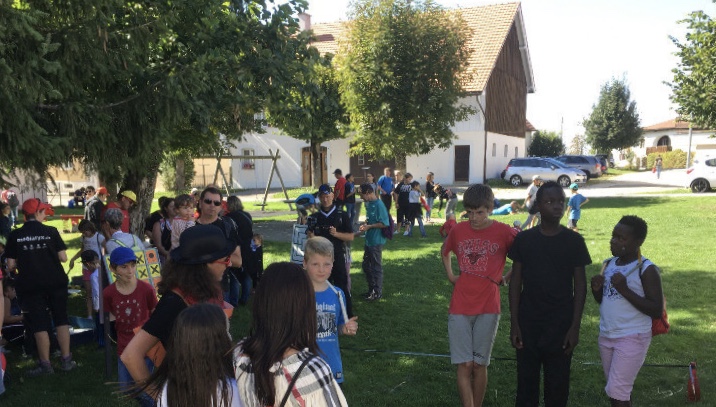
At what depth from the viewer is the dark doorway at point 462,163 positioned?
33.0 metres

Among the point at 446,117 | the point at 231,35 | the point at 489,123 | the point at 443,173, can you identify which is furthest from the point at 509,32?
the point at 231,35

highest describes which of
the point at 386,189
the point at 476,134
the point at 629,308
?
the point at 476,134

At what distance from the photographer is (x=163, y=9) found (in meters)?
6.92

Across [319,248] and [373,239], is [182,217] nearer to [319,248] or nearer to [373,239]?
[373,239]

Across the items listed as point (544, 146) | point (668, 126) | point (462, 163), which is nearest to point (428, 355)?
point (462, 163)

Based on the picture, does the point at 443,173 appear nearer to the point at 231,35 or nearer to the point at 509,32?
the point at 509,32

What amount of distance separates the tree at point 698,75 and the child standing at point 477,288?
13.5 metres

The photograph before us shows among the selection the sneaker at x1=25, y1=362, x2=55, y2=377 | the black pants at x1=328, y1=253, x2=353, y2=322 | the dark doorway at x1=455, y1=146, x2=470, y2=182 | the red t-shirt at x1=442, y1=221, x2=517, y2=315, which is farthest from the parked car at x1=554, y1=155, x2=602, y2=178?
the sneaker at x1=25, y1=362, x2=55, y2=377

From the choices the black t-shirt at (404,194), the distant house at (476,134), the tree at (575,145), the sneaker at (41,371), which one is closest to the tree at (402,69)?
the distant house at (476,134)

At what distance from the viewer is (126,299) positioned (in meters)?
4.42

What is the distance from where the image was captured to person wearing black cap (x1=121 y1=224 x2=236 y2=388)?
2506mm

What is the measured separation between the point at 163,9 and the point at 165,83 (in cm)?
123

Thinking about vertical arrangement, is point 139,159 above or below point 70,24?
below

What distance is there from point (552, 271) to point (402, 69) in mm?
20693
